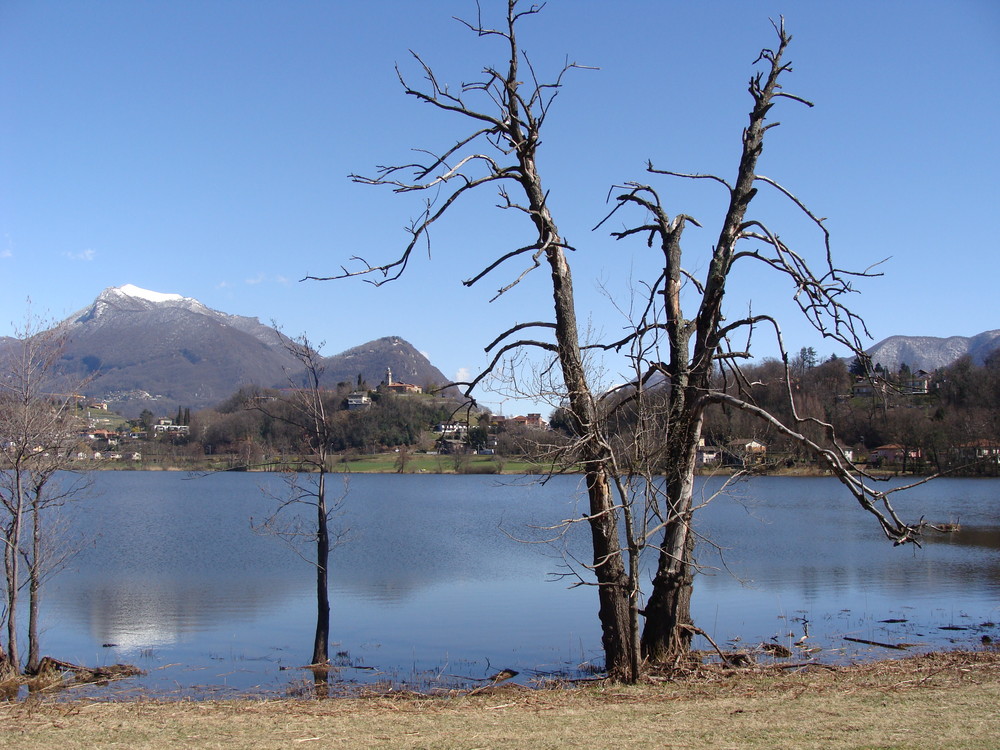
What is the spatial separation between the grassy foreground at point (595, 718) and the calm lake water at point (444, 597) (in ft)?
5.86

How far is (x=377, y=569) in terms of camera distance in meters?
25.0

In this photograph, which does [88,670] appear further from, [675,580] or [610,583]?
[675,580]

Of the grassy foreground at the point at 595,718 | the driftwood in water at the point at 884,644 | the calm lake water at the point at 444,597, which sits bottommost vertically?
the calm lake water at the point at 444,597

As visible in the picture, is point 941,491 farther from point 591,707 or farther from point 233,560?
point 591,707

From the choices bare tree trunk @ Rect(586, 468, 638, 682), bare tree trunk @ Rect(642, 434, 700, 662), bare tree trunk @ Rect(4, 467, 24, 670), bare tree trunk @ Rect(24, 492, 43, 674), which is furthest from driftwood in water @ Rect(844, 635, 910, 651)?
bare tree trunk @ Rect(4, 467, 24, 670)

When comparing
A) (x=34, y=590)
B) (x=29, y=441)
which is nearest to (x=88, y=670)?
(x=34, y=590)

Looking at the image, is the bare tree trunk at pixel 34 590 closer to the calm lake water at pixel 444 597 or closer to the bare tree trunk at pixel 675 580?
the calm lake water at pixel 444 597

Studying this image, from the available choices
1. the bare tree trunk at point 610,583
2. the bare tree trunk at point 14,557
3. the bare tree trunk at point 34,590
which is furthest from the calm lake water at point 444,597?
the bare tree trunk at point 14,557

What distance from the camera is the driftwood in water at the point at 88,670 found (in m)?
11.9

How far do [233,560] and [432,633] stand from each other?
13024mm

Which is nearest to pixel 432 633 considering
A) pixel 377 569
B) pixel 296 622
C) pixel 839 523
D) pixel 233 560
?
pixel 296 622

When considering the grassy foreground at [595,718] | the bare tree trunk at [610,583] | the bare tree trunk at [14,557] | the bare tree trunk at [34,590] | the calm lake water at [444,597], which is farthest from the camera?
the calm lake water at [444,597]

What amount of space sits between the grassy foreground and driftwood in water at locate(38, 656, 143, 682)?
309cm

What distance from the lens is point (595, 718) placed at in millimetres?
7281
